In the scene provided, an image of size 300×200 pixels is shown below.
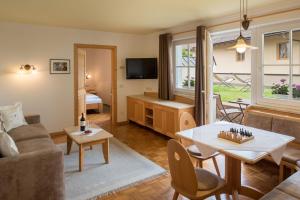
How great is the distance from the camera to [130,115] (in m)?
5.96

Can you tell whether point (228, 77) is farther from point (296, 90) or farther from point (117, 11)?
point (117, 11)

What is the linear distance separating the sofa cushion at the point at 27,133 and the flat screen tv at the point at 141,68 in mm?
2636

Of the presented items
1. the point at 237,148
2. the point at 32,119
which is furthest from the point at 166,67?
the point at 237,148

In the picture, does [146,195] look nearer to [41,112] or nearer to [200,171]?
[200,171]

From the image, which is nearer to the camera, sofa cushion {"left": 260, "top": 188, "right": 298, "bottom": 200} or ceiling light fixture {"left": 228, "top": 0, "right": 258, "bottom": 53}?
sofa cushion {"left": 260, "top": 188, "right": 298, "bottom": 200}

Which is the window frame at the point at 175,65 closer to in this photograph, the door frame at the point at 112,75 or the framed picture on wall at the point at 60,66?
the door frame at the point at 112,75

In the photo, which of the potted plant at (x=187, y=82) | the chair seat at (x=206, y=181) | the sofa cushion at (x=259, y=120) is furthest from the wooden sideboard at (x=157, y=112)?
the chair seat at (x=206, y=181)

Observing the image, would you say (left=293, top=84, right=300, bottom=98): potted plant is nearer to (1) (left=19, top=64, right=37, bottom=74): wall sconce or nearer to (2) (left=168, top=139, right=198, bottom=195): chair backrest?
(2) (left=168, top=139, right=198, bottom=195): chair backrest

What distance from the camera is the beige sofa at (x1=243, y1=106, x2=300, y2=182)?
8.75 ft

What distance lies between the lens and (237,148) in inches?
82.4

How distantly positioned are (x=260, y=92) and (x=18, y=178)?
3467mm

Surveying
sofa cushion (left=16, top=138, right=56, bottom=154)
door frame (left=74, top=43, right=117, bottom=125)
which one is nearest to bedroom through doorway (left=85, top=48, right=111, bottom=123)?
door frame (left=74, top=43, right=117, bottom=125)

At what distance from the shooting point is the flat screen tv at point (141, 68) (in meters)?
5.67

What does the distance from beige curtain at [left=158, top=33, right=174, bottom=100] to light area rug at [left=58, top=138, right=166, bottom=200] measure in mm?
1709
